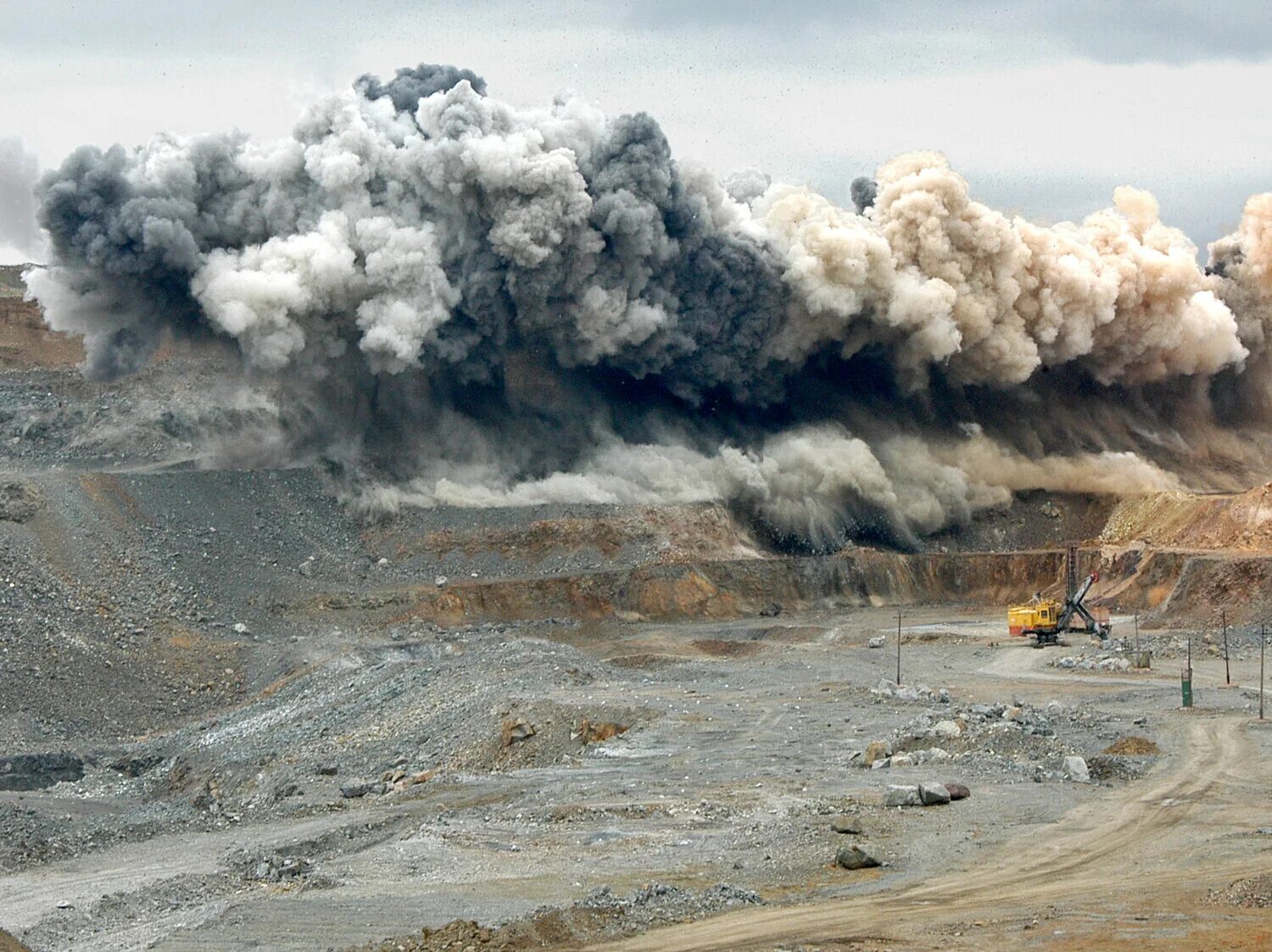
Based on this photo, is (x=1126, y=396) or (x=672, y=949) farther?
(x=1126, y=396)

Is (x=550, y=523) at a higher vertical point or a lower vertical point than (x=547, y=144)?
lower

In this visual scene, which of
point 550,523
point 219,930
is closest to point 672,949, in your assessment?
point 219,930

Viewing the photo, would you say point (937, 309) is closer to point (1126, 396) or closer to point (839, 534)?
point (839, 534)

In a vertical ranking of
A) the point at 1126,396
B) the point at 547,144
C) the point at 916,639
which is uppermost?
the point at 547,144

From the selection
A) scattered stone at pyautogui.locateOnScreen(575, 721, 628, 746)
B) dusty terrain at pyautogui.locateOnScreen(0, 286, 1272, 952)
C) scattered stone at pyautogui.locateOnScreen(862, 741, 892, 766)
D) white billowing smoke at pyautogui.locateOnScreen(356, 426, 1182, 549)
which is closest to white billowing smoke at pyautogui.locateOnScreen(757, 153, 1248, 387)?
white billowing smoke at pyautogui.locateOnScreen(356, 426, 1182, 549)

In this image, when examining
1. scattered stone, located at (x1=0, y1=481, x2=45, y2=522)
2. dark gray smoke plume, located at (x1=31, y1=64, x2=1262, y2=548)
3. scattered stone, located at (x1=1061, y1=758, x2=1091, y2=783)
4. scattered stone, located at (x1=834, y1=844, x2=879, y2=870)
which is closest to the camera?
scattered stone, located at (x1=834, y1=844, x2=879, y2=870)

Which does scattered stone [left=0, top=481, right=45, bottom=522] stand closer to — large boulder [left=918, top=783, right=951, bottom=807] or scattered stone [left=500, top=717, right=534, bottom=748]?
scattered stone [left=500, top=717, right=534, bottom=748]

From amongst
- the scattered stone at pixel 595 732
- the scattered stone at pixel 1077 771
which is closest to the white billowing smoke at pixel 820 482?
the scattered stone at pixel 595 732
